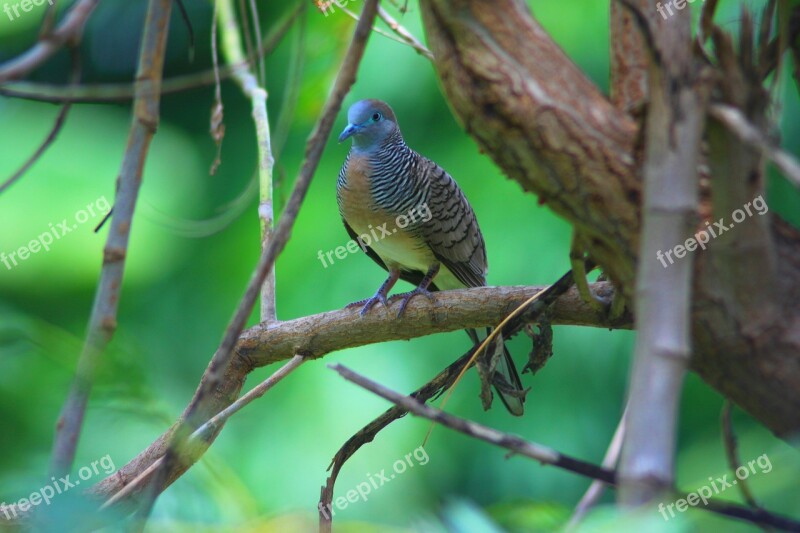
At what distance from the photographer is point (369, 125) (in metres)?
2.75

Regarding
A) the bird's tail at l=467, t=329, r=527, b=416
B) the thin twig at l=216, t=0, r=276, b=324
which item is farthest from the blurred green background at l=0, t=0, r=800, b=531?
the thin twig at l=216, t=0, r=276, b=324

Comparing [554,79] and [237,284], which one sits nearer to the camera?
[554,79]

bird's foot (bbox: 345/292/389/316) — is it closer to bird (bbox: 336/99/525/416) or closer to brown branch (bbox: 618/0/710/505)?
bird (bbox: 336/99/525/416)

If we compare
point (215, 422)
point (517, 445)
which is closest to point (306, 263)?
point (215, 422)

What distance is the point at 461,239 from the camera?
267 centimetres

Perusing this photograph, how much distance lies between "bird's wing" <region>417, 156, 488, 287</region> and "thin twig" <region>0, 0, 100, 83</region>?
1780 millimetres

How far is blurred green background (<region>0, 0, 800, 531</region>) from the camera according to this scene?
3742 mm

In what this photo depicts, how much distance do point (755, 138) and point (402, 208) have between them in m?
1.91

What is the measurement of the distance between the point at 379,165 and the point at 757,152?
1881 millimetres

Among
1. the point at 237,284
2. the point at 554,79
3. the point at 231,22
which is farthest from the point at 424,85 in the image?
the point at 554,79

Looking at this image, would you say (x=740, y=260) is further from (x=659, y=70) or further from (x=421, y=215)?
(x=421, y=215)

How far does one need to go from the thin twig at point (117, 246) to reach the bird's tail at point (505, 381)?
0.91 metres

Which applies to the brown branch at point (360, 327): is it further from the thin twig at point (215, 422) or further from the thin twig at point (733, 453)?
the thin twig at point (733, 453)

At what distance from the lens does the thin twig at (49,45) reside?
80 centimetres
